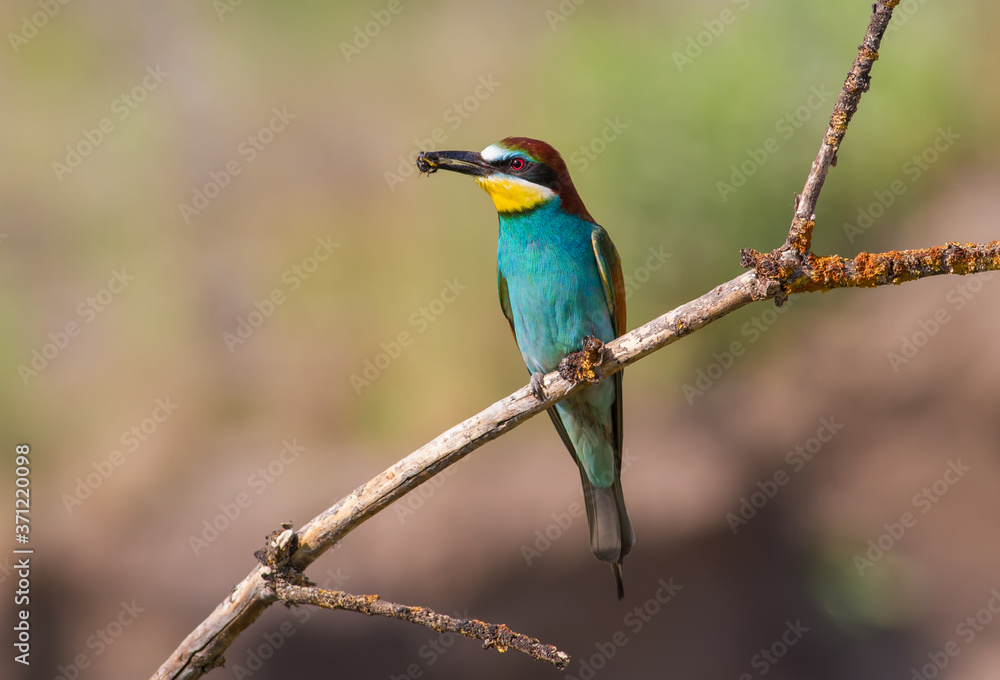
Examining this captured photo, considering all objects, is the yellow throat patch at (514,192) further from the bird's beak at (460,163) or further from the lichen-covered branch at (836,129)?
the lichen-covered branch at (836,129)

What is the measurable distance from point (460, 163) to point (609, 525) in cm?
96

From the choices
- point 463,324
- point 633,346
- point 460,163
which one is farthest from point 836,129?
point 463,324

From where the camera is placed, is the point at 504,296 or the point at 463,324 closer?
the point at 504,296

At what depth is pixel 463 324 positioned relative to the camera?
3.49 m

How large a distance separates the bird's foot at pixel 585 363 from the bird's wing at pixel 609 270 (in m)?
0.38

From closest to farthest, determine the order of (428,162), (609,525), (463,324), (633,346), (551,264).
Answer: (633,346) → (428,162) → (551,264) → (609,525) → (463,324)

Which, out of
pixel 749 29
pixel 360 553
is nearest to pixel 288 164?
pixel 360 553

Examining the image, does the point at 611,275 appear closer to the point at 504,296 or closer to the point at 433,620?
the point at 504,296

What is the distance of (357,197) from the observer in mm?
3695

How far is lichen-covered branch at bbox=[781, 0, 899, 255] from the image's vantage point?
1242 mm

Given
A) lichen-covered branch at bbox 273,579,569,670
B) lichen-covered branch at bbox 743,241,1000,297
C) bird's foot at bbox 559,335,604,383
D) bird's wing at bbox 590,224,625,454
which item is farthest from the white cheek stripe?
lichen-covered branch at bbox 273,579,569,670

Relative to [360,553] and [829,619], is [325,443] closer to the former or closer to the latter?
[360,553]

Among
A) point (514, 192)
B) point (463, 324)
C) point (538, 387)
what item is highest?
point (514, 192)

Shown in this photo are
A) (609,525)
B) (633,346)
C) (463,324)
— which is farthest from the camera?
(463,324)
